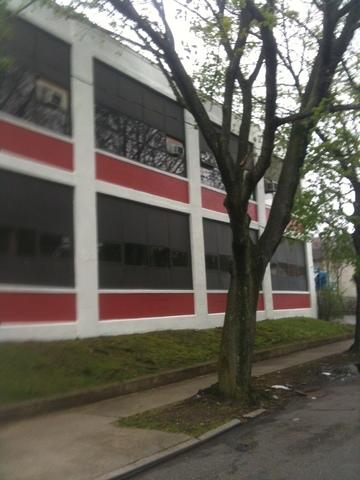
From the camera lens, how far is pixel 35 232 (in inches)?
495

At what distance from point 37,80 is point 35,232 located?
3633 millimetres

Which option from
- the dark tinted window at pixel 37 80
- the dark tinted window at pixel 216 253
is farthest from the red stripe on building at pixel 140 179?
the dark tinted window at pixel 216 253

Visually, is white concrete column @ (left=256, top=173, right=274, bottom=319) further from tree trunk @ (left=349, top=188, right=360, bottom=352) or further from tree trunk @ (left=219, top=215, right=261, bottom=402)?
tree trunk @ (left=219, top=215, right=261, bottom=402)

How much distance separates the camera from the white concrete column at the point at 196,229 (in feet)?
60.2

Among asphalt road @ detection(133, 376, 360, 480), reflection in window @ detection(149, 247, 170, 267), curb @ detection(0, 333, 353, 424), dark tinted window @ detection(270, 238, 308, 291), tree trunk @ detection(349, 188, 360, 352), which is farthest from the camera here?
dark tinted window @ detection(270, 238, 308, 291)

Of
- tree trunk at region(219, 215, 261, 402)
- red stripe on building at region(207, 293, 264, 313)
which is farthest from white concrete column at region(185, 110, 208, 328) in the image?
tree trunk at region(219, 215, 261, 402)

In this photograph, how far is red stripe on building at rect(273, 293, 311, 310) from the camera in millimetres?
23925

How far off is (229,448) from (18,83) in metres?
9.33

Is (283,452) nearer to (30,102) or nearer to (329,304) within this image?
(30,102)

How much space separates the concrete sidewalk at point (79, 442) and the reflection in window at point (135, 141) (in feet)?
25.8

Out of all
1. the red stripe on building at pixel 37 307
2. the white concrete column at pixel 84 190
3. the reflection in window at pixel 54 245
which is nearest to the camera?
the red stripe on building at pixel 37 307

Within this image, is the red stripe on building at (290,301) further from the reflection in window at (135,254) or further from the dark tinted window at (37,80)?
the dark tinted window at (37,80)

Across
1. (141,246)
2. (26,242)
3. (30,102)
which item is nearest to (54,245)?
(26,242)

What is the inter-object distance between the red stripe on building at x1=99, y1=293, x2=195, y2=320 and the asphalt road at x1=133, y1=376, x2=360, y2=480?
6539 millimetres
